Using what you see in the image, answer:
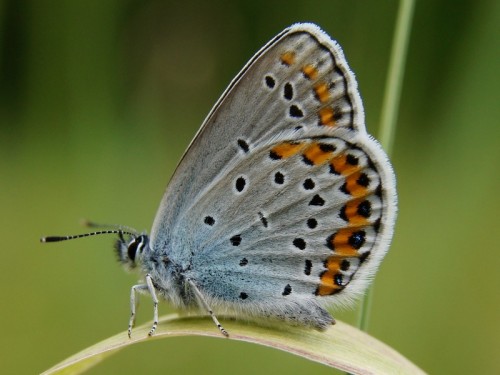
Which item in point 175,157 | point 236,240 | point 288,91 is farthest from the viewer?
point 175,157

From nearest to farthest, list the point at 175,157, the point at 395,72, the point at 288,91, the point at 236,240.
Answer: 1. the point at 395,72
2. the point at 288,91
3. the point at 236,240
4. the point at 175,157

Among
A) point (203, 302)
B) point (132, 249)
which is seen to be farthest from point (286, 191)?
point (132, 249)

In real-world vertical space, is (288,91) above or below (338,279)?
above

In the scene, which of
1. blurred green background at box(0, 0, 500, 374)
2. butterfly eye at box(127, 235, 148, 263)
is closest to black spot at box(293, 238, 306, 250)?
butterfly eye at box(127, 235, 148, 263)

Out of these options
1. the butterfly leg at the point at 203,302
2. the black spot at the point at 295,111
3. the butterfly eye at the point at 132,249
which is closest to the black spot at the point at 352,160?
the black spot at the point at 295,111

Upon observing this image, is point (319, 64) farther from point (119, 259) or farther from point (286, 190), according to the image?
point (119, 259)

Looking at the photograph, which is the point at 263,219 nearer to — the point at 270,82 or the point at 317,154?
the point at 317,154

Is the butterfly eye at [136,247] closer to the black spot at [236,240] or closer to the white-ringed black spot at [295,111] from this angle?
the black spot at [236,240]

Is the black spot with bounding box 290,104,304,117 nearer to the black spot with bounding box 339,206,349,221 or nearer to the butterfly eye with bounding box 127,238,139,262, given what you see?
the black spot with bounding box 339,206,349,221
